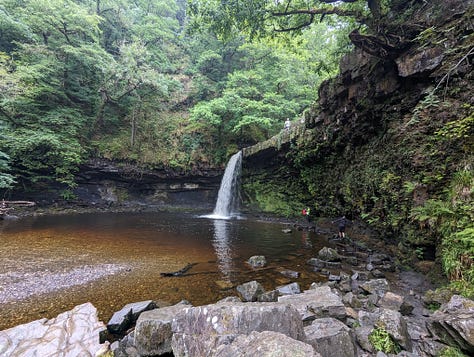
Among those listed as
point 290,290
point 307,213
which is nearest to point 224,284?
point 290,290

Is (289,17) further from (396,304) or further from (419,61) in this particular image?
(396,304)

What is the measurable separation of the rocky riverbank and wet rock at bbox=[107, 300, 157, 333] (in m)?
0.01

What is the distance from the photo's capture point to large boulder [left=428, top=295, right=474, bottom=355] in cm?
210

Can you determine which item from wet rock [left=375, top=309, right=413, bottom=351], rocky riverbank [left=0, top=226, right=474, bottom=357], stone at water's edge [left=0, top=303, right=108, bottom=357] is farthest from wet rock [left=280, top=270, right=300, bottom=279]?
stone at water's edge [left=0, top=303, right=108, bottom=357]

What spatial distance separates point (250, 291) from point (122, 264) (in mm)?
3491

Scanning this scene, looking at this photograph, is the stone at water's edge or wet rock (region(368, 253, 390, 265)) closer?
the stone at water's edge

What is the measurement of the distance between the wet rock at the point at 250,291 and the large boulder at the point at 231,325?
207 centimetres

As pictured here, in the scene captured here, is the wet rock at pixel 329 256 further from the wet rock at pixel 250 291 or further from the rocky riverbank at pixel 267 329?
the wet rock at pixel 250 291

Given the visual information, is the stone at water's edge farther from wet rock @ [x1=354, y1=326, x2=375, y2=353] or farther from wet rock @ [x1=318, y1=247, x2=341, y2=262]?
wet rock @ [x1=318, y1=247, x2=341, y2=262]

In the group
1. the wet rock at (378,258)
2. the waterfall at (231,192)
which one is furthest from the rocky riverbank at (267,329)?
the waterfall at (231,192)

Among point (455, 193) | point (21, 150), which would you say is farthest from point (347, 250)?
point (21, 150)

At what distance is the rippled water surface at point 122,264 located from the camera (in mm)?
4004

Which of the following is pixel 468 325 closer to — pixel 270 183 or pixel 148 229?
pixel 148 229

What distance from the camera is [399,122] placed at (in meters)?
7.43
